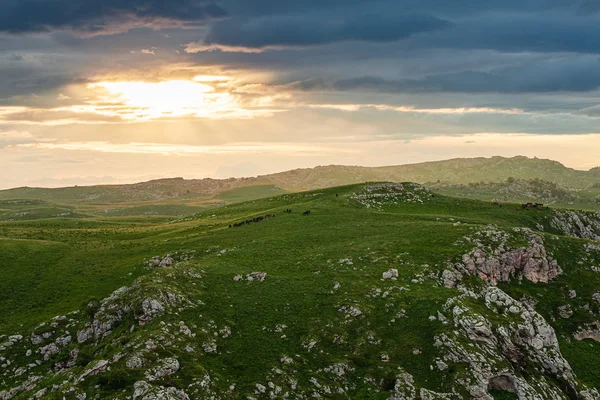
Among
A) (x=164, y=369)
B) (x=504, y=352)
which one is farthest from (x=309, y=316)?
(x=504, y=352)

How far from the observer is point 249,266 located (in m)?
69.1

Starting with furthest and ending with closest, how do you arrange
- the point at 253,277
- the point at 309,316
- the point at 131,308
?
the point at 253,277 → the point at 309,316 → the point at 131,308

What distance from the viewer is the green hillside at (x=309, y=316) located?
41.7 meters

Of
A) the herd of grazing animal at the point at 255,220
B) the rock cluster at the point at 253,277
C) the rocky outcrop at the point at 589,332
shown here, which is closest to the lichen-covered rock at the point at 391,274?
the rock cluster at the point at 253,277

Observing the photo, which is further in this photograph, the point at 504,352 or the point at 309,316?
the point at 309,316

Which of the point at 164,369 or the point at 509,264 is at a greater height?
the point at 509,264

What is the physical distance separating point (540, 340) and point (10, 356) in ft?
206

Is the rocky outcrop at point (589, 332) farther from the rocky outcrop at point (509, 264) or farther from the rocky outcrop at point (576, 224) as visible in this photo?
the rocky outcrop at point (576, 224)

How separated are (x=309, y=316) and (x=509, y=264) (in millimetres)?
38197

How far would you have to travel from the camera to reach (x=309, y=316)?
52.7m

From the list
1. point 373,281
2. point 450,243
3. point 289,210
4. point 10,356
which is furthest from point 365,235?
point 10,356

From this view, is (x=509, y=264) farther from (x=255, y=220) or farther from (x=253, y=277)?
(x=255, y=220)

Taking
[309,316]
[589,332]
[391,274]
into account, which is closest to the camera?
[309,316]

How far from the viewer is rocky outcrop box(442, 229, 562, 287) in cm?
6694
